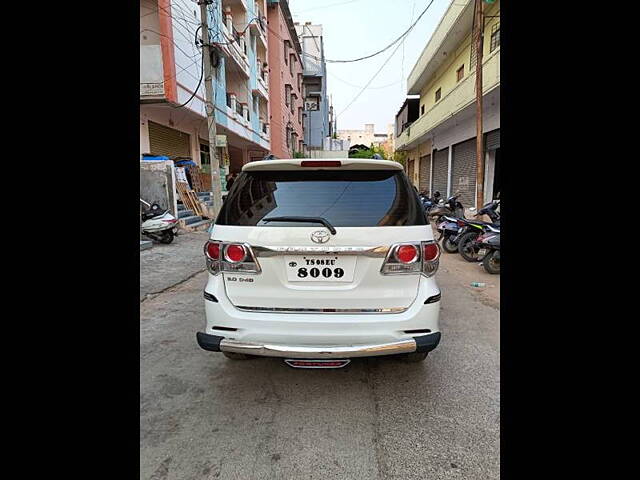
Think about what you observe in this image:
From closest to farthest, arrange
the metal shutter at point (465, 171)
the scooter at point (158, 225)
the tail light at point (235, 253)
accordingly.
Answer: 1. the tail light at point (235, 253)
2. the scooter at point (158, 225)
3. the metal shutter at point (465, 171)

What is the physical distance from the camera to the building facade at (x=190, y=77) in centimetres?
917

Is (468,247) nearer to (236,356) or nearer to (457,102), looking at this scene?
(236,356)

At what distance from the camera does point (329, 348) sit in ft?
6.49

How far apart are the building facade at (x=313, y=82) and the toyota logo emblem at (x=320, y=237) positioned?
128ft

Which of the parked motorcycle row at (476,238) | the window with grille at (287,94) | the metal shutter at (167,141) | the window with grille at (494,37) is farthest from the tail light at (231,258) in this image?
the window with grille at (287,94)

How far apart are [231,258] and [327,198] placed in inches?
28.3

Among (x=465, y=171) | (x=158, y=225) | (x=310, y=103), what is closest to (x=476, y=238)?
(x=158, y=225)

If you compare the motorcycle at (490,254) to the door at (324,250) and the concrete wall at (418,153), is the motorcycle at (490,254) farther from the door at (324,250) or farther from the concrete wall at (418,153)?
the concrete wall at (418,153)

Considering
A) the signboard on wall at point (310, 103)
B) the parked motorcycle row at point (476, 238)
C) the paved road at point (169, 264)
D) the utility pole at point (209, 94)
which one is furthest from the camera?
the signboard on wall at point (310, 103)
